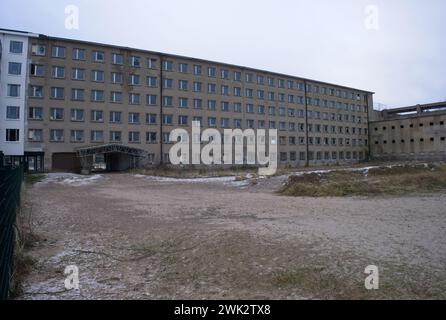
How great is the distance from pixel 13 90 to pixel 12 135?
594cm

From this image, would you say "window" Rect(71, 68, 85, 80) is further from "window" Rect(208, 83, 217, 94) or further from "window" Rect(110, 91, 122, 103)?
"window" Rect(208, 83, 217, 94)

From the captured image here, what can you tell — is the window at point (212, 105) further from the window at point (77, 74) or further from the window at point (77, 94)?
the window at point (77, 74)

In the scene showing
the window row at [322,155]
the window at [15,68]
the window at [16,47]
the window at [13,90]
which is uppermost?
the window at [16,47]

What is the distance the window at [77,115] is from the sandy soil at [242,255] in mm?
37817

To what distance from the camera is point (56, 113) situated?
143 feet

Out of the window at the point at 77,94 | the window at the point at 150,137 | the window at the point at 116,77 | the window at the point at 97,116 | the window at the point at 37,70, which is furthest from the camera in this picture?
the window at the point at 150,137

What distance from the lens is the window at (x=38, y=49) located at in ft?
141

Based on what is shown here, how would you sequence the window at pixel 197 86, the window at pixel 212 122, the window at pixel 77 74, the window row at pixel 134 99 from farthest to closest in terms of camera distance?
the window at pixel 212 122
the window at pixel 197 86
the window at pixel 77 74
the window row at pixel 134 99

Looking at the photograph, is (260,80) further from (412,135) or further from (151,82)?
(412,135)

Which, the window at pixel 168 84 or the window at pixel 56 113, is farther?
the window at pixel 168 84

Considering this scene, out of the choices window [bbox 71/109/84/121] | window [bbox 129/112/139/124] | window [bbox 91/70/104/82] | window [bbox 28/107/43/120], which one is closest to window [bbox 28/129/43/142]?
window [bbox 28/107/43/120]

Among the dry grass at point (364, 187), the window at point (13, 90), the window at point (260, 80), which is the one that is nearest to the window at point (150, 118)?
the window at point (13, 90)
